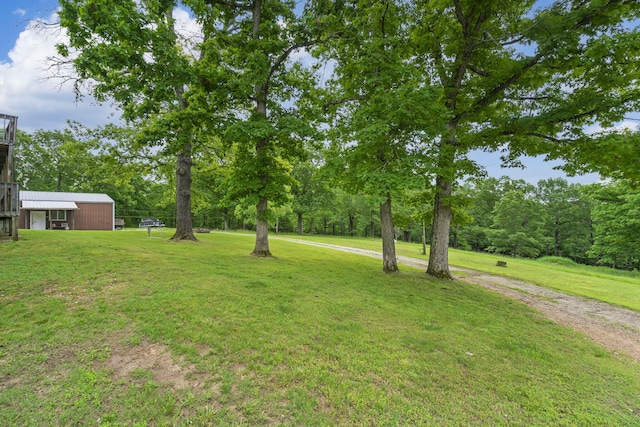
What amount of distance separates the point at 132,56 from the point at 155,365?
7224mm

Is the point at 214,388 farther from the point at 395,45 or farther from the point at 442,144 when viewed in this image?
the point at 395,45

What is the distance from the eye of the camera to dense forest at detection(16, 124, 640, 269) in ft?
75.5

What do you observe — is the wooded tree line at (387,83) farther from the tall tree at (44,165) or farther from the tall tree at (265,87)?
the tall tree at (44,165)

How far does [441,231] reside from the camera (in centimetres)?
957

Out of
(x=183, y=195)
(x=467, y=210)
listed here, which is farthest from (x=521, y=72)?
(x=467, y=210)

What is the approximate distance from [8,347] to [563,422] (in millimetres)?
6075

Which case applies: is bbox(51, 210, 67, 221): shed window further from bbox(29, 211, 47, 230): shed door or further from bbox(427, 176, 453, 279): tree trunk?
bbox(427, 176, 453, 279): tree trunk

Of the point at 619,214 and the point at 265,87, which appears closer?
the point at 265,87

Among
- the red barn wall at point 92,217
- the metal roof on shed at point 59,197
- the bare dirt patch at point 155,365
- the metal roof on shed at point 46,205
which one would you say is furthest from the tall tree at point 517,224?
the metal roof on shed at point 46,205

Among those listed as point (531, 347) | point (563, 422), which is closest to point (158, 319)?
point (563, 422)

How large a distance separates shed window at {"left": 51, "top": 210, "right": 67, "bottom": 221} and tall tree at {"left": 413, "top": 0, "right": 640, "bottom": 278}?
31134 mm

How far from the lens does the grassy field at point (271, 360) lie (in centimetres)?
258

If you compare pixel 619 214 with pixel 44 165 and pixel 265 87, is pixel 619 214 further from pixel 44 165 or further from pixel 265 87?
pixel 44 165

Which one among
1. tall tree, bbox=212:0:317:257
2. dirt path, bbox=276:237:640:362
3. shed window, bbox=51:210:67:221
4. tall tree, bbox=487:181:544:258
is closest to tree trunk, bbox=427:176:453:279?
dirt path, bbox=276:237:640:362
